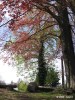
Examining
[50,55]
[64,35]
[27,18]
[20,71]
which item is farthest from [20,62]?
[64,35]

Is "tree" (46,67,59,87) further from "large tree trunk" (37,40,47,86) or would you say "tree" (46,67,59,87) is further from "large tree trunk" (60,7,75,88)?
"large tree trunk" (60,7,75,88)

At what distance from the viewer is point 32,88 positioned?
63.2 ft

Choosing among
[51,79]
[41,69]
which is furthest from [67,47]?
[41,69]

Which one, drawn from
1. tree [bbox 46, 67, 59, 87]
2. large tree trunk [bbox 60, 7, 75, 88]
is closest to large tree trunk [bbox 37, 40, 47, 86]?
tree [bbox 46, 67, 59, 87]

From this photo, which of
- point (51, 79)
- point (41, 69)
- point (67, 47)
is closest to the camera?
point (67, 47)

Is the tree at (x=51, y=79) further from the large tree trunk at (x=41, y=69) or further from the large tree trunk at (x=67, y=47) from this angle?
the large tree trunk at (x=67, y=47)

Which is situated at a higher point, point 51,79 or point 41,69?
point 41,69

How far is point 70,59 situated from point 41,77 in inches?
440

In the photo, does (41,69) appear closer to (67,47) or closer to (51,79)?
(51,79)

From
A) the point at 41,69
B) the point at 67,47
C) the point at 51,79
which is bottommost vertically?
the point at 51,79

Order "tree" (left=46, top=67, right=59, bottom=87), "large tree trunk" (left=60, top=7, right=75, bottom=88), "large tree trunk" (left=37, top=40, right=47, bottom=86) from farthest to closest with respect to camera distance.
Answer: "large tree trunk" (left=37, top=40, right=47, bottom=86)
"tree" (left=46, top=67, right=59, bottom=87)
"large tree trunk" (left=60, top=7, right=75, bottom=88)

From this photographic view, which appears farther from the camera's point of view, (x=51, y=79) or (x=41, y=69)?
(x=41, y=69)

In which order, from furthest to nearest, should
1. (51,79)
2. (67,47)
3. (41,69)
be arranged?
1. (41,69)
2. (51,79)
3. (67,47)

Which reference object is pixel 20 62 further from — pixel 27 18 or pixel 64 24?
pixel 64 24
